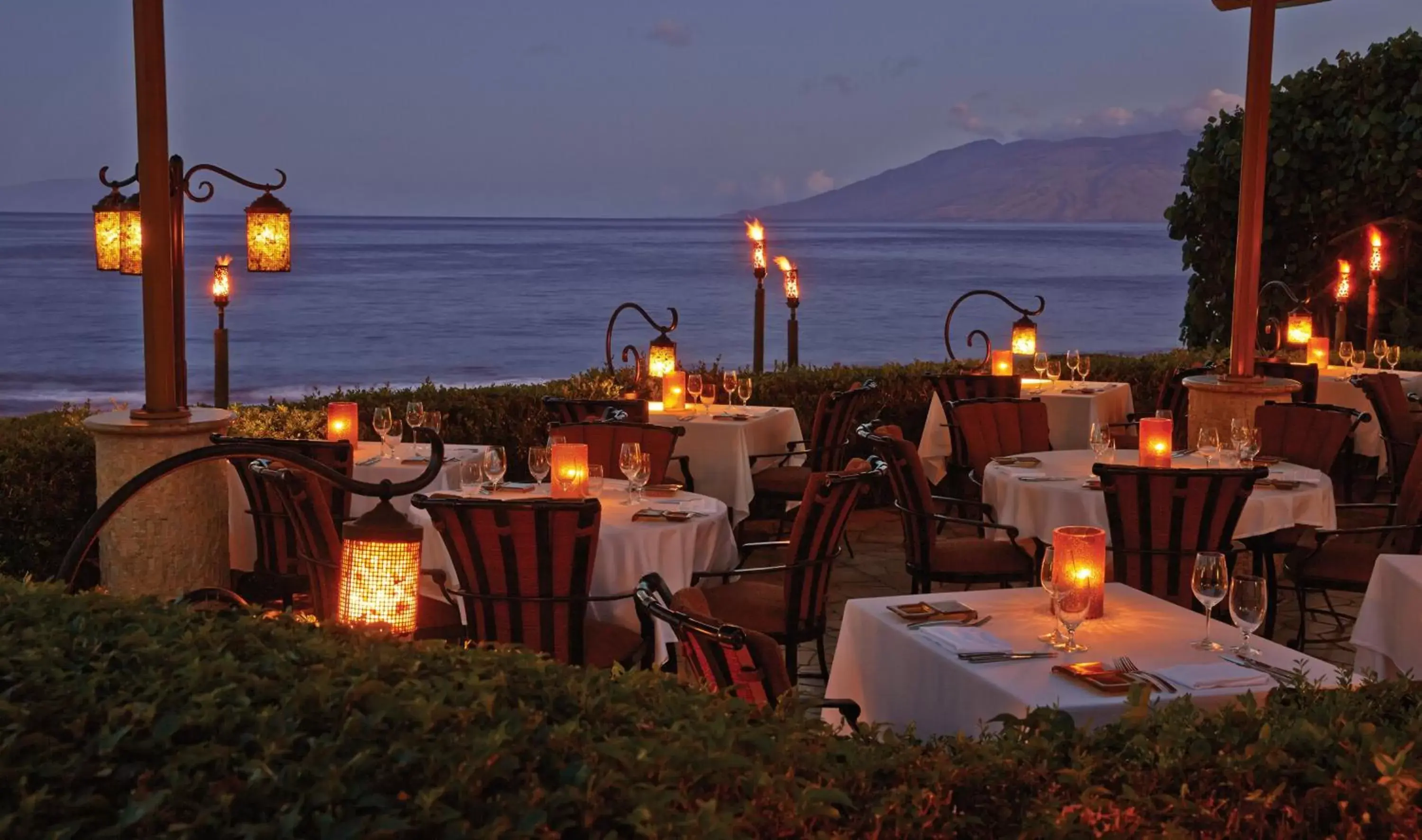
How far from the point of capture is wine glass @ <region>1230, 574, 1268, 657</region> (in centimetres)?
339

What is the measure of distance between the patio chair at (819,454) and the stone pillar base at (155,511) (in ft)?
11.3

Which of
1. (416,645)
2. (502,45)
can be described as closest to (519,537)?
(416,645)

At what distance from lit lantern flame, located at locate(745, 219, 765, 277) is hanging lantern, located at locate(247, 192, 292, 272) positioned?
193 inches

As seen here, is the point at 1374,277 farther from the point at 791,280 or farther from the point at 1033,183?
the point at 1033,183

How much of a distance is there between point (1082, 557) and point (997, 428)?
4.02m

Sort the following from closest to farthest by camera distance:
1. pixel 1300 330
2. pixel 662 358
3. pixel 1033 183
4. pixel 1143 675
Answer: pixel 1143 675 → pixel 662 358 → pixel 1300 330 → pixel 1033 183

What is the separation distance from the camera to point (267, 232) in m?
6.76

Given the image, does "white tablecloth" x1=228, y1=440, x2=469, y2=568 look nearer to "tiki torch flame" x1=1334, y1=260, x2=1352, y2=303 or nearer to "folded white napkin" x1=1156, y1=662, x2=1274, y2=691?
"folded white napkin" x1=1156, y1=662, x2=1274, y2=691

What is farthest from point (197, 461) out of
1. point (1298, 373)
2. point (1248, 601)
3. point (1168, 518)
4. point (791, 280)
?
point (791, 280)

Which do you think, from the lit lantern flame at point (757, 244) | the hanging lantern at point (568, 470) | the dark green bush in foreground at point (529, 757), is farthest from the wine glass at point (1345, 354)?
the dark green bush in foreground at point (529, 757)

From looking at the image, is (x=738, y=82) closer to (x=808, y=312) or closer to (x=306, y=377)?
(x=808, y=312)

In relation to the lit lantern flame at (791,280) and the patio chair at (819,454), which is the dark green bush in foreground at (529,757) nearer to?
the patio chair at (819,454)

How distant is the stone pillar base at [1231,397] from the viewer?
24.6 ft

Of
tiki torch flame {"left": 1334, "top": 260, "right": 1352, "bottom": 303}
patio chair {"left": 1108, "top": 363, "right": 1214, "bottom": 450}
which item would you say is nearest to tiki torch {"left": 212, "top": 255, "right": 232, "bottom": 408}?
patio chair {"left": 1108, "top": 363, "right": 1214, "bottom": 450}
